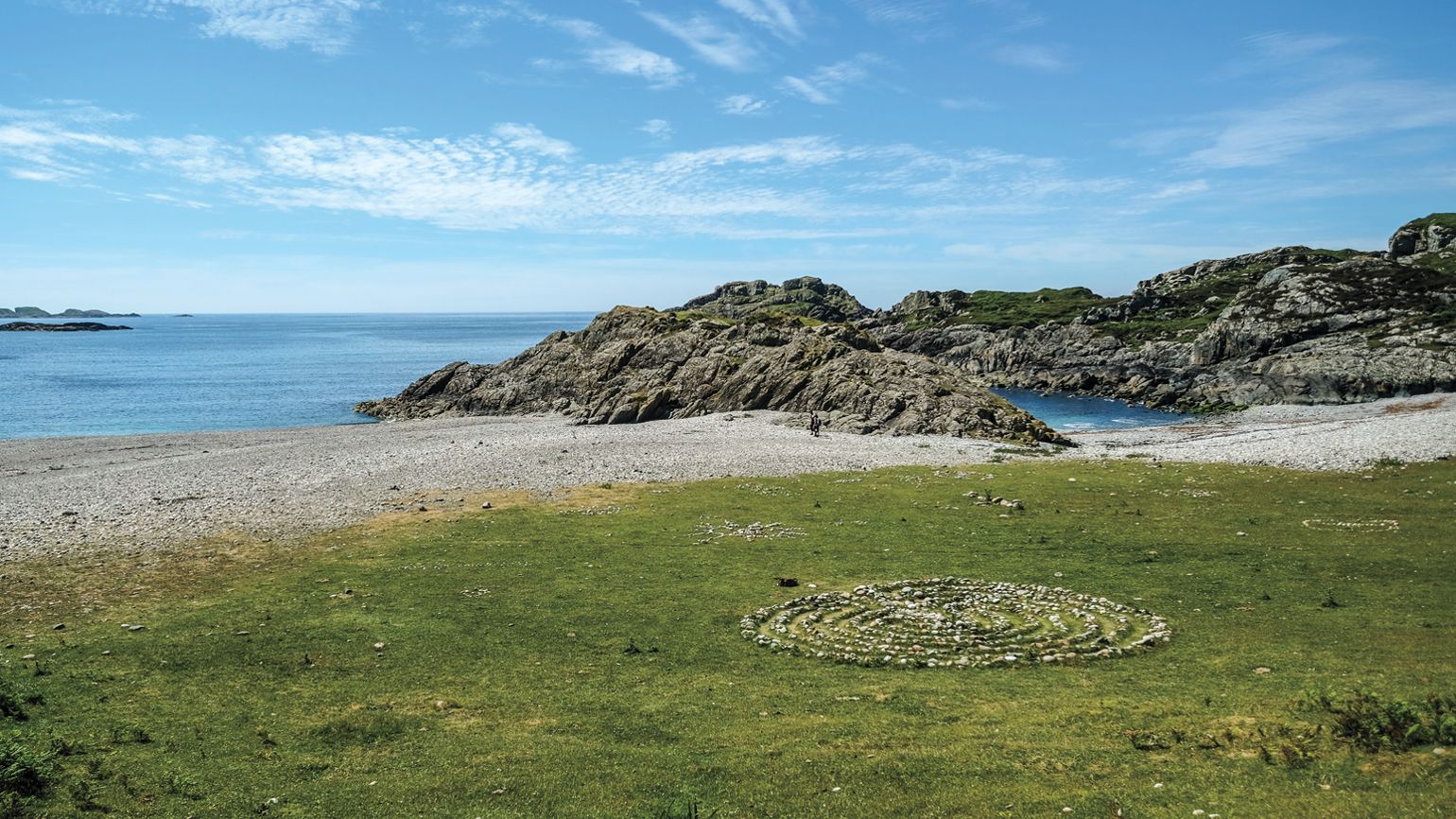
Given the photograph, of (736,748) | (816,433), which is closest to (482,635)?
(736,748)

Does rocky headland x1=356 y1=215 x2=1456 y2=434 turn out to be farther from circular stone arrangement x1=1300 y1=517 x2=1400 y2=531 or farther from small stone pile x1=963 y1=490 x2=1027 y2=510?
circular stone arrangement x1=1300 y1=517 x2=1400 y2=531

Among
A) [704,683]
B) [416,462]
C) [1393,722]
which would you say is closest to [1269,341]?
[416,462]

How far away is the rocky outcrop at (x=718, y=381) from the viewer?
252 feet

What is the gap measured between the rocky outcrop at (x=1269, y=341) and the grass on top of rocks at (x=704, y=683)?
276ft

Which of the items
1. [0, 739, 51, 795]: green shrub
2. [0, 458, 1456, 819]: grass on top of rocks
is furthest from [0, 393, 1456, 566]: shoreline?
[0, 739, 51, 795]: green shrub

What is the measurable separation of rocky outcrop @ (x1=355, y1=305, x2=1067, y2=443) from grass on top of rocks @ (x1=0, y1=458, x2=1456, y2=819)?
41.2m

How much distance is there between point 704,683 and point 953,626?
25.5 ft

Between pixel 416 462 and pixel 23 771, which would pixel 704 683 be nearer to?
pixel 23 771

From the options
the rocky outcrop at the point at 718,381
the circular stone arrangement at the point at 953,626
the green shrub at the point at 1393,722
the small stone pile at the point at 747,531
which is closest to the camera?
the green shrub at the point at 1393,722

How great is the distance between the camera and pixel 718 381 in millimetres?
95250

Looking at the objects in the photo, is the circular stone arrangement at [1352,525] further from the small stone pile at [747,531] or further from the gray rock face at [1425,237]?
the gray rock face at [1425,237]

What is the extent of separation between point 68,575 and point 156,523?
927 cm

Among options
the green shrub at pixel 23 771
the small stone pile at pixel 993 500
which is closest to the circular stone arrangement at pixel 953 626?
the small stone pile at pixel 993 500

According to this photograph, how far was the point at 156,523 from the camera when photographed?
38.2 meters
